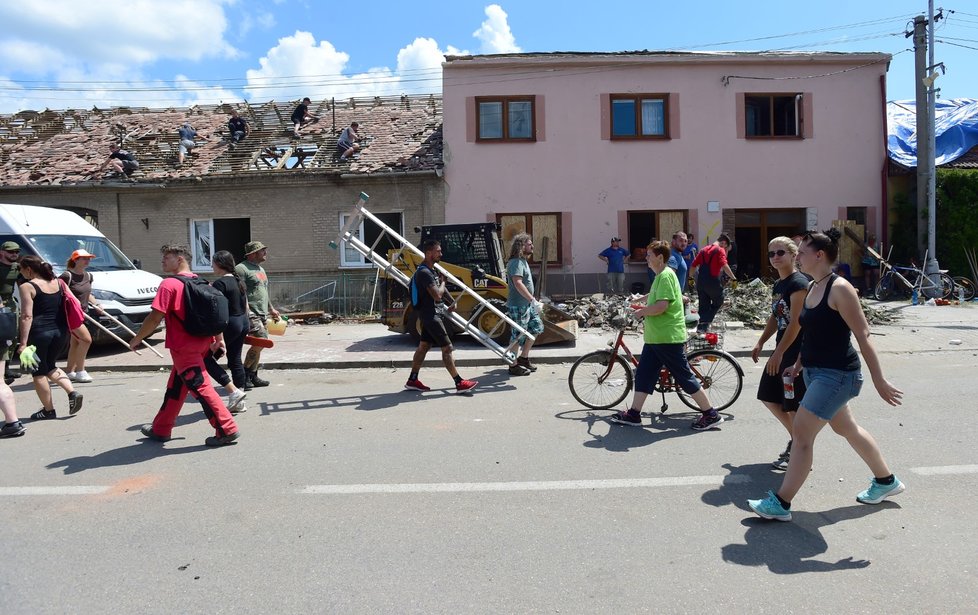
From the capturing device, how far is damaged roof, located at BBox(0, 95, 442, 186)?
729 inches

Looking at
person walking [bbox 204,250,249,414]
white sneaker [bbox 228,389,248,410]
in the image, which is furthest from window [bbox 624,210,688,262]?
white sneaker [bbox 228,389,248,410]

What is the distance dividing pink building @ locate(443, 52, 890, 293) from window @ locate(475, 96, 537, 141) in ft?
0.10

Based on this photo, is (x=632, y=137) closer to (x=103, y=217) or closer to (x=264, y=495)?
(x=103, y=217)

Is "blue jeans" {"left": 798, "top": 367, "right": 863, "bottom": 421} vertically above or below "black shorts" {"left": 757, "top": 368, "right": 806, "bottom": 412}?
above

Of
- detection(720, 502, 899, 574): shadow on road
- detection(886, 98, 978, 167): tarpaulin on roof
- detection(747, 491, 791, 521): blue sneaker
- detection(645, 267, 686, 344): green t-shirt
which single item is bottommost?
detection(720, 502, 899, 574): shadow on road

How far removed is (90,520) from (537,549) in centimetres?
269

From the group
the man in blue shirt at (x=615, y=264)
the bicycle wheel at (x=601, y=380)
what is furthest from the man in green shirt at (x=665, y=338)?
the man in blue shirt at (x=615, y=264)

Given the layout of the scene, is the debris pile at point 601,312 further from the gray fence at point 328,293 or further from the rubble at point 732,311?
the gray fence at point 328,293

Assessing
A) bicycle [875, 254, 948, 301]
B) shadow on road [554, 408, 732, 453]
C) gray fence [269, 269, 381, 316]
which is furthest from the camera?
gray fence [269, 269, 381, 316]

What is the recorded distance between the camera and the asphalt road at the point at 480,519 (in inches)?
128

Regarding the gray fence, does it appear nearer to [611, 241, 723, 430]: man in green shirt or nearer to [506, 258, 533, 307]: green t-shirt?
[506, 258, 533, 307]: green t-shirt

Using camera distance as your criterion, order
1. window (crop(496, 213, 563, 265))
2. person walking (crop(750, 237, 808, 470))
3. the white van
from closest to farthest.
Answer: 1. person walking (crop(750, 237, 808, 470))
2. the white van
3. window (crop(496, 213, 563, 265))

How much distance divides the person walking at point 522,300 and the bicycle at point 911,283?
38.7ft

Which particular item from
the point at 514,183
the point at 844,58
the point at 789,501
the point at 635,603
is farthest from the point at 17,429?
the point at 844,58
